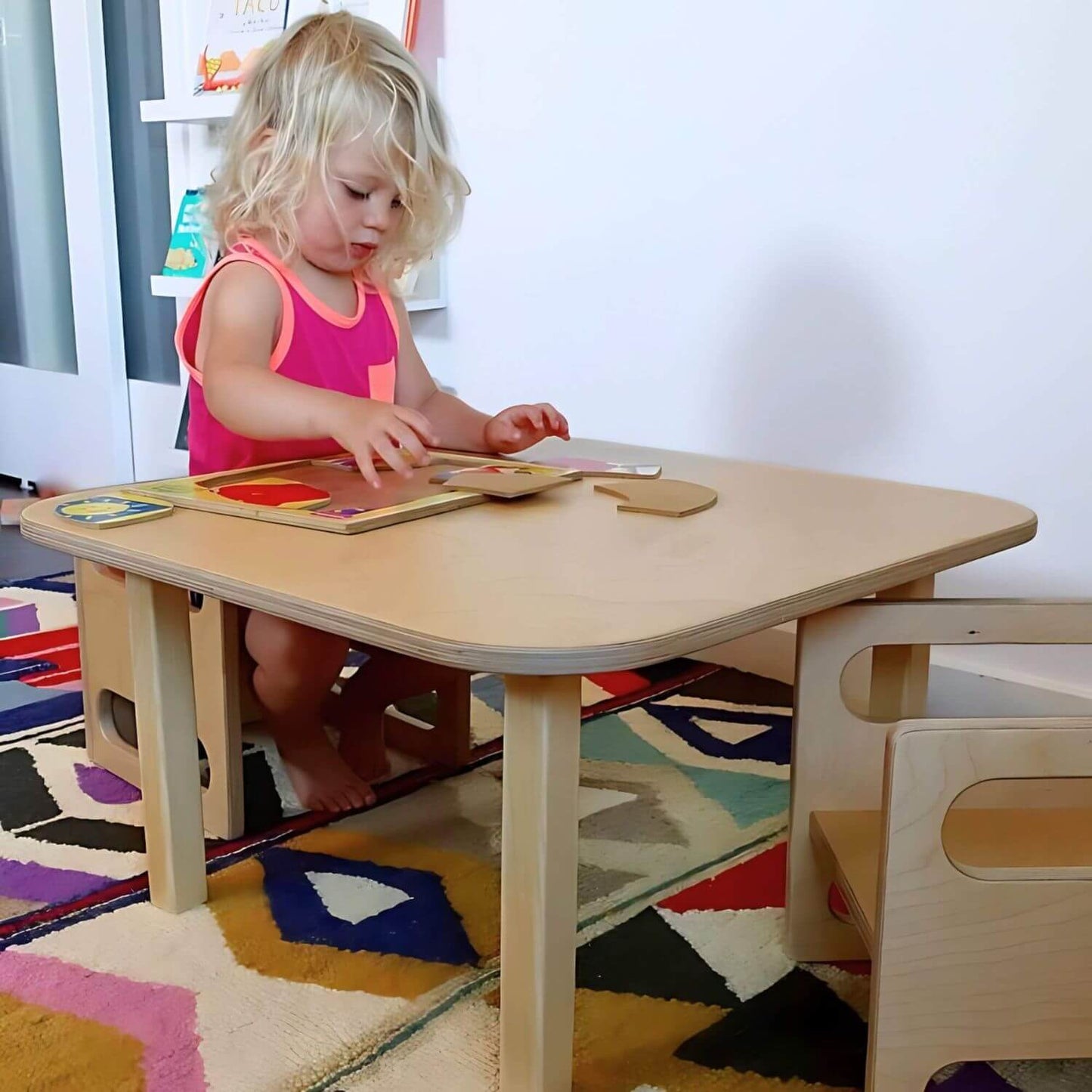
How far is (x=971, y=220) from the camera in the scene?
1237 millimetres

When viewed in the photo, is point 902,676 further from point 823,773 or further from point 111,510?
point 111,510

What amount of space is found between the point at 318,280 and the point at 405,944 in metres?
0.63

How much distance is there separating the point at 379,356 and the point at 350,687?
0.33 metres

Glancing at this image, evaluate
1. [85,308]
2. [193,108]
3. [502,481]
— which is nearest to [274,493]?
[502,481]

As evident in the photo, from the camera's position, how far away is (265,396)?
3.17 feet

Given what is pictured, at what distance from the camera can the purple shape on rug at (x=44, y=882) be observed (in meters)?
0.96

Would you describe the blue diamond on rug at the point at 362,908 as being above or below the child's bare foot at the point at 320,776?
below

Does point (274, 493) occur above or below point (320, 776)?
above

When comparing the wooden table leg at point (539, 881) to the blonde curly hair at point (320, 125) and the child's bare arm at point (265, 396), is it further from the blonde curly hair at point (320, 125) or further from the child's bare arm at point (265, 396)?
the blonde curly hair at point (320, 125)

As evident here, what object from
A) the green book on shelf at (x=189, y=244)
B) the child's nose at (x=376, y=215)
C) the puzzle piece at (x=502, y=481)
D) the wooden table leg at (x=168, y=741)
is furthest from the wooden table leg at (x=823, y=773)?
the green book on shelf at (x=189, y=244)

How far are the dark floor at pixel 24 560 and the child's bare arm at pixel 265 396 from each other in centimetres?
93

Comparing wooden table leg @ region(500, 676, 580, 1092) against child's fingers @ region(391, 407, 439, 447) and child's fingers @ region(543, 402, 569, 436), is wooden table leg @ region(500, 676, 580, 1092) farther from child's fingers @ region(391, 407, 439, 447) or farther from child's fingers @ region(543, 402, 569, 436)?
child's fingers @ region(543, 402, 569, 436)

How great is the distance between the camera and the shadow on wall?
133 cm

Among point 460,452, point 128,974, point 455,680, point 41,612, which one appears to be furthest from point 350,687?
point 41,612
